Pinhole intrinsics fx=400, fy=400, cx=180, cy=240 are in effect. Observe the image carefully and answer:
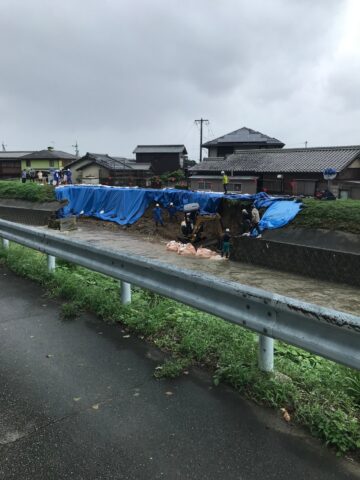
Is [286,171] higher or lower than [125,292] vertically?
higher

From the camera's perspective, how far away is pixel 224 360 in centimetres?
326

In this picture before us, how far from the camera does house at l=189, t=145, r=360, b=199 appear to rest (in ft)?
115

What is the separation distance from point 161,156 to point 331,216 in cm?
4772

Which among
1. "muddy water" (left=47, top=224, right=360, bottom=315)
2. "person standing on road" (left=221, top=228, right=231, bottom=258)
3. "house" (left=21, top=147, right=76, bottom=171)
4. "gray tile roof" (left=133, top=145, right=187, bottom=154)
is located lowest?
"muddy water" (left=47, top=224, right=360, bottom=315)

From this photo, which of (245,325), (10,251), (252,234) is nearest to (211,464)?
(245,325)

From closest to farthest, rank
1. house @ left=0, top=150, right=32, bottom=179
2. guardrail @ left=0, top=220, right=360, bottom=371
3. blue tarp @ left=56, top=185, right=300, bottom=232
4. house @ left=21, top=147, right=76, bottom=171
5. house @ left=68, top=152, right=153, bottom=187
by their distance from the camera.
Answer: guardrail @ left=0, top=220, right=360, bottom=371
blue tarp @ left=56, top=185, right=300, bottom=232
house @ left=68, top=152, right=153, bottom=187
house @ left=21, top=147, right=76, bottom=171
house @ left=0, top=150, right=32, bottom=179

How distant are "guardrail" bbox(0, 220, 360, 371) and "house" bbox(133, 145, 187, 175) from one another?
58311 millimetres

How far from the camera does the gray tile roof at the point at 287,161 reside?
35.7 m

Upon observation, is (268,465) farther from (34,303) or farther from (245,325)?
(34,303)

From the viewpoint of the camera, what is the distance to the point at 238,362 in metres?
3.17

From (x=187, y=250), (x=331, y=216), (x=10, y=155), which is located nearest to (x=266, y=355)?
A: (x=331, y=216)

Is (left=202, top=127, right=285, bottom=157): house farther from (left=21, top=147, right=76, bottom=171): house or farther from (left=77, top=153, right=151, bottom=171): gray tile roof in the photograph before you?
(left=21, top=147, right=76, bottom=171): house

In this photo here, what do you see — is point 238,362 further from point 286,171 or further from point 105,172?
point 105,172

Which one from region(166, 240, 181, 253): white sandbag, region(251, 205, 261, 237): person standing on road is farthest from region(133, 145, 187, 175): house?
region(251, 205, 261, 237): person standing on road
